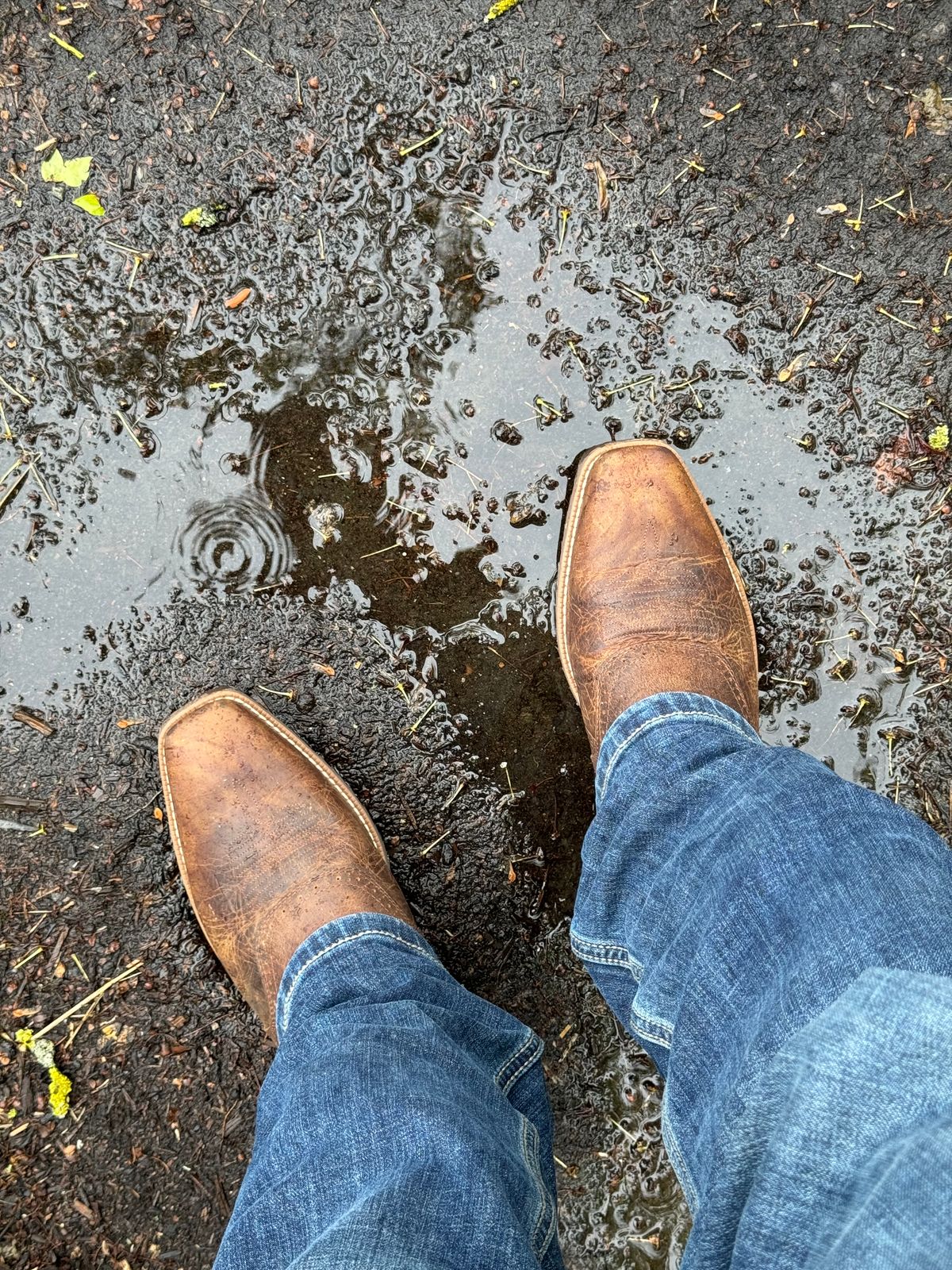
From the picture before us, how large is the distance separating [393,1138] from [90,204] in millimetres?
1846

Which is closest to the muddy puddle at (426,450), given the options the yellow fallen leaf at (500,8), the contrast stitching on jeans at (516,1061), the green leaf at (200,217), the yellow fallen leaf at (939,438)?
the yellow fallen leaf at (939,438)

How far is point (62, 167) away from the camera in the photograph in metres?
1.65

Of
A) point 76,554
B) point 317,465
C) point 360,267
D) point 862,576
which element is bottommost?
point 862,576

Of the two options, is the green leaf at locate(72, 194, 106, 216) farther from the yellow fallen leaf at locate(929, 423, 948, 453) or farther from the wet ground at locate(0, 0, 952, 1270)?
the yellow fallen leaf at locate(929, 423, 948, 453)

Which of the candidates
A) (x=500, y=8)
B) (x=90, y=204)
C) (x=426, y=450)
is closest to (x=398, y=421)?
(x=426, y=450)

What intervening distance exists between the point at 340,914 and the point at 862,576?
1.37 metres

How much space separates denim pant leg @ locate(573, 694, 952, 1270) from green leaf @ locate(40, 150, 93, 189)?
5.34 feet

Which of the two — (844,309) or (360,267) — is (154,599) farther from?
(844,309)

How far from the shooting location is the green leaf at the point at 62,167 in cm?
165

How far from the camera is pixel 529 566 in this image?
5.84 feet

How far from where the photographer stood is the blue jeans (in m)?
0.86

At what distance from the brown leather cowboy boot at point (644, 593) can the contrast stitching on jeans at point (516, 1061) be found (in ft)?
1.95

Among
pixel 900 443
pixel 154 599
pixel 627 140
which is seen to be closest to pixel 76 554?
pixel 154 599

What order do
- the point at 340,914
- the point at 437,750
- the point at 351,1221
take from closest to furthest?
1. the point at 351,1221
2. the point at 340,914
3. the point at 437,750
